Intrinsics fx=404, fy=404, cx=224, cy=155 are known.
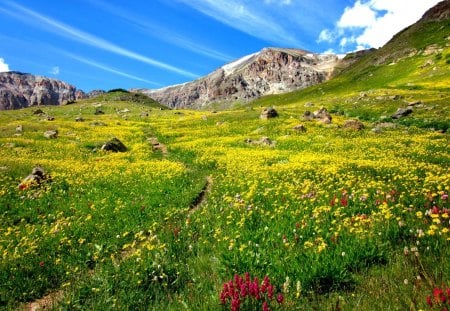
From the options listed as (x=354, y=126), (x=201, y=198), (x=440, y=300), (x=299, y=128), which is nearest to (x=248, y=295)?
(x=440, y=300)

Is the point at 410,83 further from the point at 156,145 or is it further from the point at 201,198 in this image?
the point at 201,198

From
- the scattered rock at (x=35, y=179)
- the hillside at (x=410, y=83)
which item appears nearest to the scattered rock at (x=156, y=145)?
the scattered rock at (x=35, y=179)

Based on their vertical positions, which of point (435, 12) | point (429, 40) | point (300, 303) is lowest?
point (300, 303)

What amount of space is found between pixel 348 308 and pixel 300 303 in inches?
37.2

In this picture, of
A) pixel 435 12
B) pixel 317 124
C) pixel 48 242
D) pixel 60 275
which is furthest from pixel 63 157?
pixel 435 12

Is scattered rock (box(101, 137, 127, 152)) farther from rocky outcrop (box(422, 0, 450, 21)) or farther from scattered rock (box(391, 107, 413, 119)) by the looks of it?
rocky outcrop (box(422, 0, 450, 21))

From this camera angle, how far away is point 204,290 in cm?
830

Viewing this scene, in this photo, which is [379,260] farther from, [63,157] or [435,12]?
[435,12]

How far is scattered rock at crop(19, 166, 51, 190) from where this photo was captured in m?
21.5

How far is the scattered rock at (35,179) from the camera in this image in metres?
21.5

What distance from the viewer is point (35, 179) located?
22.0 metres

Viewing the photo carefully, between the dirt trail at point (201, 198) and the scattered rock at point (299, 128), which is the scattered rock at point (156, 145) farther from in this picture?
the dirt trail at point (201, 198)

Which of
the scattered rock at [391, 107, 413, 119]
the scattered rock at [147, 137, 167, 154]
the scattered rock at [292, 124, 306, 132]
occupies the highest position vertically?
the scattered rock at [391, 107, 413, 119]

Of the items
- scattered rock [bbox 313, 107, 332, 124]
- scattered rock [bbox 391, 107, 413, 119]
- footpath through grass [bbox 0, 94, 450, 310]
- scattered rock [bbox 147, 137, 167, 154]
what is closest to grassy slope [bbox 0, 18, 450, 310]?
footpath through grass [bbox 0, 94, 450, 310]
